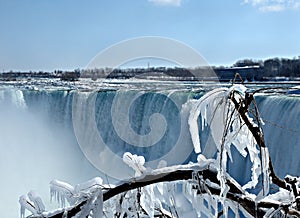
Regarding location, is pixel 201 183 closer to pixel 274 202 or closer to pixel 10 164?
pixel 274 202

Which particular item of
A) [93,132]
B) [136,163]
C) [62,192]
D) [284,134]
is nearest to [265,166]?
[136,163]

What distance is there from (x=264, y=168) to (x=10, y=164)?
48.3 ft

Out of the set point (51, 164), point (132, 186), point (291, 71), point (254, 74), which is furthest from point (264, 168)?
point (291, 71)

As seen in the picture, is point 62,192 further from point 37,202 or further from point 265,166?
point 265,166

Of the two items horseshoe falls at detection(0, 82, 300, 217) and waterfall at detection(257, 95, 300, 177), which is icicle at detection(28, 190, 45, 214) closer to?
waterfall at detection(257, 95, 300, 177)

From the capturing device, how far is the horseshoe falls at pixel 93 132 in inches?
356

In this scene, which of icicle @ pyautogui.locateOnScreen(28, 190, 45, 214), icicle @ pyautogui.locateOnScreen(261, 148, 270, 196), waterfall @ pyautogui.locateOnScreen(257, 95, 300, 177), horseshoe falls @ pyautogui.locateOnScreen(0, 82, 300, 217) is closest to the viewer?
icicle @ pyautogui.locateOnScreen(261, 148, 270, 196)

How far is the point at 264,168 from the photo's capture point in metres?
0.75

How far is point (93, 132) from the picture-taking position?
1443cm

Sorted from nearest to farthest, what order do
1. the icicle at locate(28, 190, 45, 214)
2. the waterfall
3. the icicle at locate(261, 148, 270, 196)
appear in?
the icicle at locate(261, 148, 270, 196) < the icicle at locate(28, 190, 45, 214) < the waterfall

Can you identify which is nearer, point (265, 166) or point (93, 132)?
point (265, 166)

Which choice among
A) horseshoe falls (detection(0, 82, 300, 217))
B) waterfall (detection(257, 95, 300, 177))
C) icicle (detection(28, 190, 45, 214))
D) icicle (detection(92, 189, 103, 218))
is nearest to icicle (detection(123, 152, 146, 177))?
icicle (detection(92, 189, 103, 218))

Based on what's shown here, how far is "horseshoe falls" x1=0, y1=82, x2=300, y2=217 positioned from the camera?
903 centimetres

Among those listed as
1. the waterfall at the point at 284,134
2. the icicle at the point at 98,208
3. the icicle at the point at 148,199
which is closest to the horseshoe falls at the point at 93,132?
the waterfall at the point at 284,134
